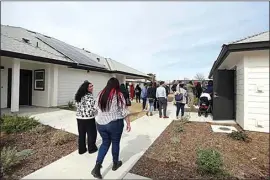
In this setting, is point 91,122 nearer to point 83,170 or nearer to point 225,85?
point 83,170

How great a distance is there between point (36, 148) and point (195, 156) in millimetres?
3608

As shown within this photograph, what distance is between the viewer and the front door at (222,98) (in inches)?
295

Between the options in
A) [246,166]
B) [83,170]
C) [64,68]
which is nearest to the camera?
[246,166]

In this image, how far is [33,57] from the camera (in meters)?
8.77

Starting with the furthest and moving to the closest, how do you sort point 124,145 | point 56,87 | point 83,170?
point 56,87
point 124,145
point 83,170

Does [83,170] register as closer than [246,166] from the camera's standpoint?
No

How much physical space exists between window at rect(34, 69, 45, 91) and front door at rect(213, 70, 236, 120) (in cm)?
875

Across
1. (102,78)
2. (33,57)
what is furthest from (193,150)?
(102,78)

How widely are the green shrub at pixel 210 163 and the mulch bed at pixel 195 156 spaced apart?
10cm

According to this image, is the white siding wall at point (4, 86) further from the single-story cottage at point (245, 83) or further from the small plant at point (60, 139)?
the single-story cottage at point (245, 83)

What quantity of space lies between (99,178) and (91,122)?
1438 mm

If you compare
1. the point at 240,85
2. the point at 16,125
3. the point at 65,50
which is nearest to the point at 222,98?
the point at 240,85

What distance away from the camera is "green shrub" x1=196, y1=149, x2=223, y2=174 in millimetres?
3372

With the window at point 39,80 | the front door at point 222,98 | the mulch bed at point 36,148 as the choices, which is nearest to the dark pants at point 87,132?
the mulch bed at point 36,148
